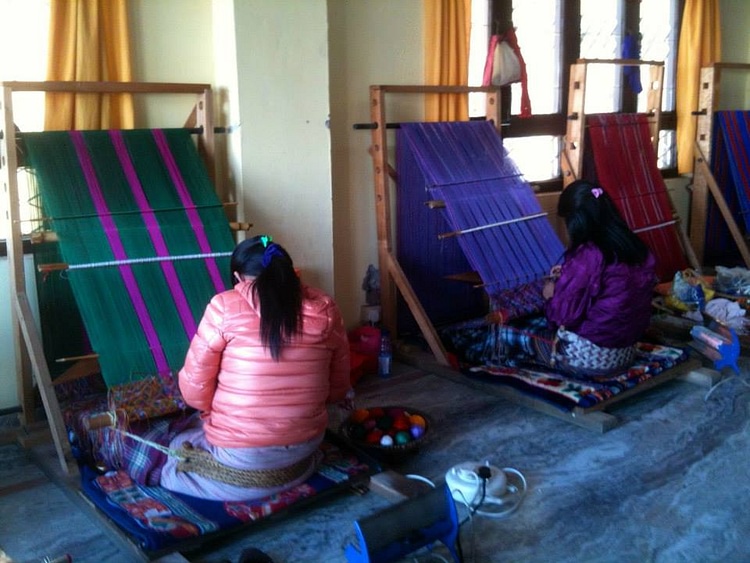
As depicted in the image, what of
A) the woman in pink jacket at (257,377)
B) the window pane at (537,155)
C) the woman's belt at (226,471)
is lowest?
the woman's belt at (226,471)

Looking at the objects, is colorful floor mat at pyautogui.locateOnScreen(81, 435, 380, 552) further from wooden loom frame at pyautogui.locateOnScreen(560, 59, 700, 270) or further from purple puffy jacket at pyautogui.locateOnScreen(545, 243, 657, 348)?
wooden loom frame at pyautogui.locateOnScreen(560, 59, 700, 270)

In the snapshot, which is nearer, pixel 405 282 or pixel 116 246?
pixel 116 246

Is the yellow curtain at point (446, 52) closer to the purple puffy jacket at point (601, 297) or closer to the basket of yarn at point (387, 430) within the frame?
the purple puffy jacket at point (601, 297)

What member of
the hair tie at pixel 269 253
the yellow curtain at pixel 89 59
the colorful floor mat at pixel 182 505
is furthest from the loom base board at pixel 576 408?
the yellow curtain at pixel 89 59

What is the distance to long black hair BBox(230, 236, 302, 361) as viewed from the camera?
231cm

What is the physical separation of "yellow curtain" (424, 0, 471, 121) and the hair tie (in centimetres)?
229

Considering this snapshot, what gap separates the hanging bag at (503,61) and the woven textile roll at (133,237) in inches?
79.5

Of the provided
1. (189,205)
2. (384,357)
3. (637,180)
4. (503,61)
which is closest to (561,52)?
(503,61)

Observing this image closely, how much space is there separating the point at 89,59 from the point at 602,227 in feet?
7.42

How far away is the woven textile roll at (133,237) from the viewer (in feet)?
9.30

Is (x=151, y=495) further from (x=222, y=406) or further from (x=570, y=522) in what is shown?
(x=570, y=522)

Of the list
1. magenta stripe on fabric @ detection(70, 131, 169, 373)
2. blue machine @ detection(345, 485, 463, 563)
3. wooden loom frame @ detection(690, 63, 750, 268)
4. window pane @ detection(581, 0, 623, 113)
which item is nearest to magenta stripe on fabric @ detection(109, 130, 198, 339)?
magenta stripe on fabric @ detection(70, 131, 169, 373)

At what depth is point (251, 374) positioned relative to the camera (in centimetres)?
236

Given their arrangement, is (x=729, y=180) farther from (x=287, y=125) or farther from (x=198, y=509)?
(x=198, y=509)
